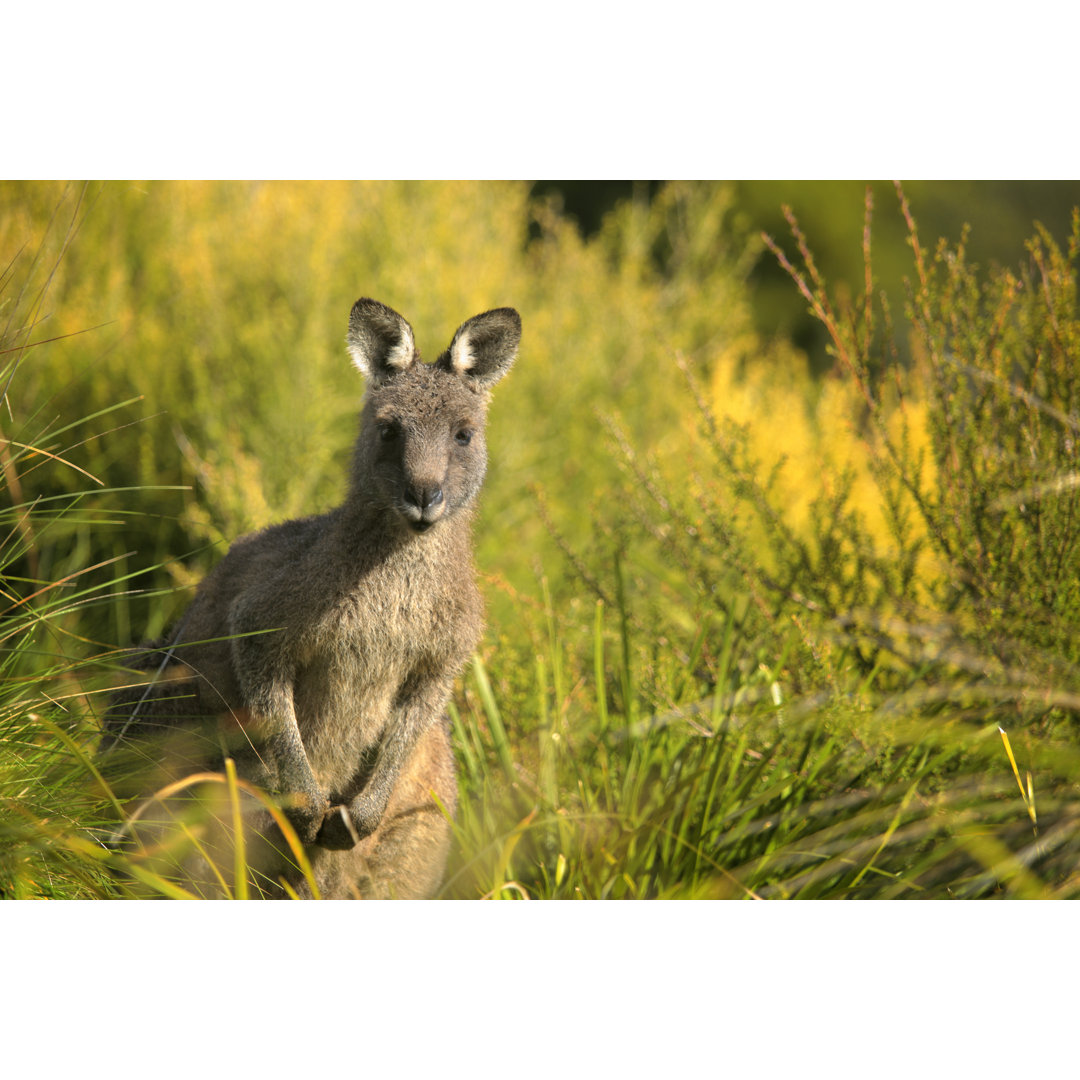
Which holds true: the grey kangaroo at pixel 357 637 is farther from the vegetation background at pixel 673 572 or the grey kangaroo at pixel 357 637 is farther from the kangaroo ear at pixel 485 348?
the vegetation background at pixel 673 572

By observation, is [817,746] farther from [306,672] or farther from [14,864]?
[14,864]

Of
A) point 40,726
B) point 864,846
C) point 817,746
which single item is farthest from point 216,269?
point 864,846

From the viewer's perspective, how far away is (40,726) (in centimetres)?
253

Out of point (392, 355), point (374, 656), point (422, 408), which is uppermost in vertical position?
point (392, 355)

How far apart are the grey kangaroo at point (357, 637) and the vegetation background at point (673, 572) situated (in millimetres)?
263

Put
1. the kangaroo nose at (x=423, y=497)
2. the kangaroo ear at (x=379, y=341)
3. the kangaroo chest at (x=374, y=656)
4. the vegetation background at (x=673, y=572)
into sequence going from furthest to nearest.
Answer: the vegetation background at (x=673, y=572) → the kangaroo chest at (x=374, y=656) → the kangaroo ear at (x=379, y=341) → the kangaroo nose at (x=423, y=497)

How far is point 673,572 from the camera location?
5.43 metres

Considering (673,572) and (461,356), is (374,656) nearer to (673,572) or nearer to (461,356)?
(461,356)

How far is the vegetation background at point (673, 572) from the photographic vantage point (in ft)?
9.32

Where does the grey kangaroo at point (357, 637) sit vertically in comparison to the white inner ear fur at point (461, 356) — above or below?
below

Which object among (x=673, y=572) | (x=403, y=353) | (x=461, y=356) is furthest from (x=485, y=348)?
(x=673, y=572)

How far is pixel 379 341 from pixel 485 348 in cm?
26

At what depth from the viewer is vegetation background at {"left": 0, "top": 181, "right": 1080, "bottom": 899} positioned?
9.32 feet

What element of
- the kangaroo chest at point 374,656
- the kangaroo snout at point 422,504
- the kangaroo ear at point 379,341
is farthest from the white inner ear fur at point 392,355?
the kangaroo chest at point 374,656
